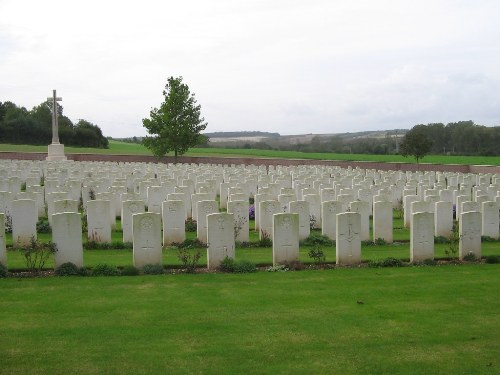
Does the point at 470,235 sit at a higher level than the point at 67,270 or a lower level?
higher

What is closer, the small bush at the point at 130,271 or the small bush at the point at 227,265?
the small bush at the point at 130,271

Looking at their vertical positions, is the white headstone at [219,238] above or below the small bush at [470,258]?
above

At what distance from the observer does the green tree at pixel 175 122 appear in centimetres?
3678

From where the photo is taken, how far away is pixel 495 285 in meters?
8.97

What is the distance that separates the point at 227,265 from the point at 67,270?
101 inches

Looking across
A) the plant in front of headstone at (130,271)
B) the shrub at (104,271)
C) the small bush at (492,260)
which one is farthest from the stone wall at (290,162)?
the shrub at (104,271)

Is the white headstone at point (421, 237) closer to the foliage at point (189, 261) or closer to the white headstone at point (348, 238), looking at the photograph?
the white headstone at point (348, 238)

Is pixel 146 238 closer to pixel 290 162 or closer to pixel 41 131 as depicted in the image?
pixel 290 162

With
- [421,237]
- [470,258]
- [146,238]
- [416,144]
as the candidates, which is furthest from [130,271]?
[416,144]

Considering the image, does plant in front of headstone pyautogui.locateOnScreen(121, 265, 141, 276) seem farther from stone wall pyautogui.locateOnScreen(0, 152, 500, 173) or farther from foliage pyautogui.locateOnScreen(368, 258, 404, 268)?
stone wall pyautogui.locateOnScreen(0, 152, 500, 173)

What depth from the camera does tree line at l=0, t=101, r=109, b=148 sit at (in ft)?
204

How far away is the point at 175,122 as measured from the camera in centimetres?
3684

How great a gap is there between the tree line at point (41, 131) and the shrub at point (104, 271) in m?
56.8

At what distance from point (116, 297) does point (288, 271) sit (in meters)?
3.04
